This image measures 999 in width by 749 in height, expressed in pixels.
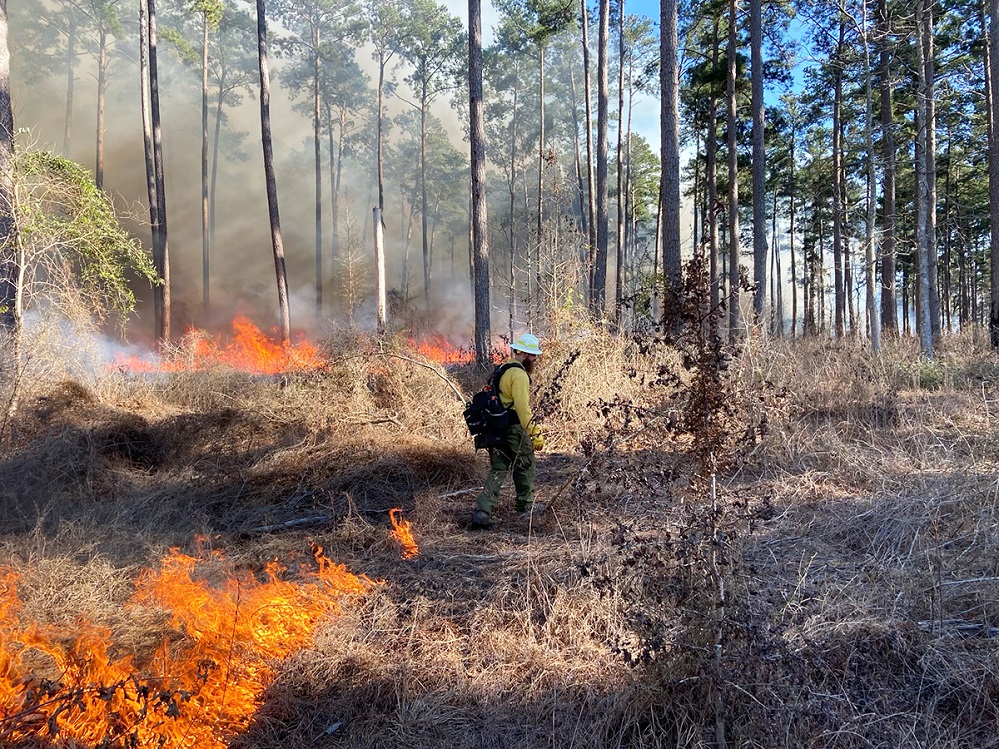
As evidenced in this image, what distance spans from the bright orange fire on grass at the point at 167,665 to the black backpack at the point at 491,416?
195cm

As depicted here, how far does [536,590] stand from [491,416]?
7.04 feet

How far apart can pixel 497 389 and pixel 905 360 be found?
875 centimetres

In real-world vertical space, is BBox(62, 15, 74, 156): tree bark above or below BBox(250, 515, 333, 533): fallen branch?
above

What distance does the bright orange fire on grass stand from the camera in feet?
9.16

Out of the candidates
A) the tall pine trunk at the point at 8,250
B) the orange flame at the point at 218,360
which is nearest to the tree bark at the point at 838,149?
the orange flame at the point at 218,360

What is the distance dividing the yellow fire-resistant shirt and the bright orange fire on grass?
7.13 feet

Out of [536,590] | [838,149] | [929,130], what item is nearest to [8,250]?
[536,590]

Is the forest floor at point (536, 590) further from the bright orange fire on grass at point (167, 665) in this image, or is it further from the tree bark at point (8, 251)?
the tree bark at point (8, 251)

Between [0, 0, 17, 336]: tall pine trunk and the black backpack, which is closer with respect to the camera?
the black backpack

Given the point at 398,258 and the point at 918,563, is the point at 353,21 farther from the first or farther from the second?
the point at 918,563

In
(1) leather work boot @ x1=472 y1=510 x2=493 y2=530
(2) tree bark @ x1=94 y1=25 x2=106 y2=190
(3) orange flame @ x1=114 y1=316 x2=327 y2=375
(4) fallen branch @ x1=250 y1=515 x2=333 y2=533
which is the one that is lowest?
(4) fallen branch @ x1=250 y1=515 x2=333 y2=533

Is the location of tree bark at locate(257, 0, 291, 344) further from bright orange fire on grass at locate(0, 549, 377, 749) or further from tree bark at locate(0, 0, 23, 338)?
bright orange fire on grass at locate(0, 549, 377, 749)

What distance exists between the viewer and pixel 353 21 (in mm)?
32062

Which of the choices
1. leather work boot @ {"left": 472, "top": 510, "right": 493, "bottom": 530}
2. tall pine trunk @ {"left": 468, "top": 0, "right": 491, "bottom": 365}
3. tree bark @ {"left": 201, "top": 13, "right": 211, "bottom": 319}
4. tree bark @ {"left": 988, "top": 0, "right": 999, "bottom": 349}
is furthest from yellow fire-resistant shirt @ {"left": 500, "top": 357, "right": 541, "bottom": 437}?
tree bark @ {"left": 201, "top": 13, "right": 211, "bottom": 319}
